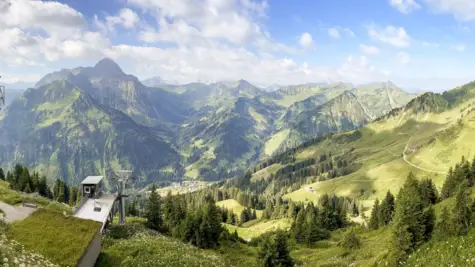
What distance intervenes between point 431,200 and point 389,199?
14.4 m

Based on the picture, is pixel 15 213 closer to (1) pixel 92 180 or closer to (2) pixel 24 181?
(1) pixel 92 180

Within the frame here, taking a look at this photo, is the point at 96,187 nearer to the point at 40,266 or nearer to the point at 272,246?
the point at 272,246

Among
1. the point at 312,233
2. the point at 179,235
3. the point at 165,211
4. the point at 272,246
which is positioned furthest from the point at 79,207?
the point at 312,233

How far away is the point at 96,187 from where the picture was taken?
254ft

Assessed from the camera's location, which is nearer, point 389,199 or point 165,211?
point 165,211

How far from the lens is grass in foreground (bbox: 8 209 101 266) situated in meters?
32.8

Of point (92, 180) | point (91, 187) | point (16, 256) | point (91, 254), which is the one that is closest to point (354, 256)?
point (91, 254)

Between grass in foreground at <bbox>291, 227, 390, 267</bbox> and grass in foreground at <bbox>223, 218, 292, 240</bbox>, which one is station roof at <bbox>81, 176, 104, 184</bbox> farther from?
grass in foreground at <bbox>223, 218, 292, 240</bbox>

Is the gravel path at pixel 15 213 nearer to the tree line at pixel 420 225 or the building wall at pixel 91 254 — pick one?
the building wall at pixel 91 254

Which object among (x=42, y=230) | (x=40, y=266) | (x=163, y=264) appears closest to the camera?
(x=40, y=266)

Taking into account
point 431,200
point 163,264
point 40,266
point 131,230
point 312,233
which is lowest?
point 312,233

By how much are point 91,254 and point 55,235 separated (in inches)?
201

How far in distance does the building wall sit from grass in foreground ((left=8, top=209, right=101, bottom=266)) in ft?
2.56

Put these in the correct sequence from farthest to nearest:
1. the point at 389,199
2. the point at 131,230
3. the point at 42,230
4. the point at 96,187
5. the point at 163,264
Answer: the point at 389,199, the point at 96,187, the point at 131,230, the point at 163,264, the point at 42,230
